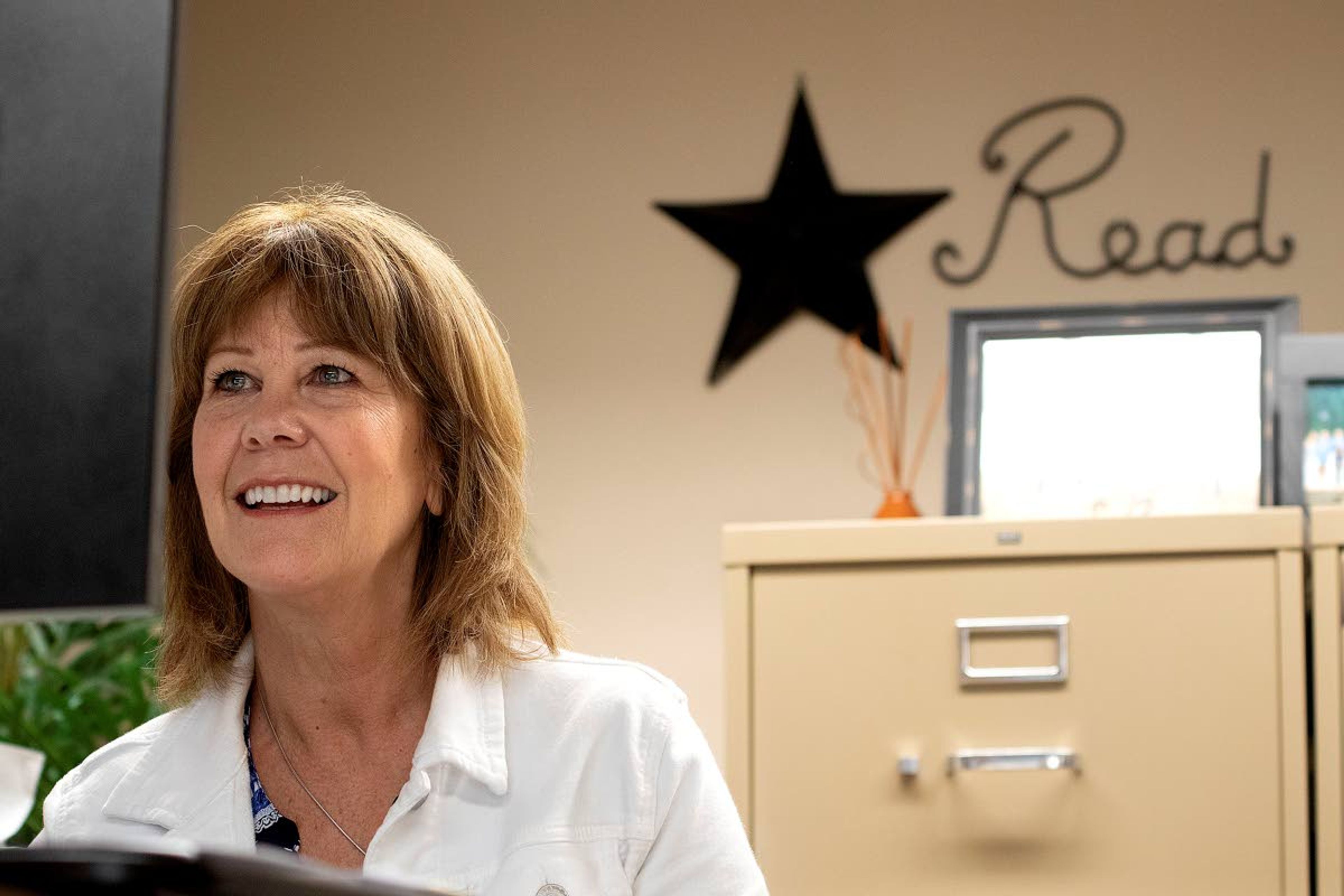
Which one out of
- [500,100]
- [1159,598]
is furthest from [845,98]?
[1159,598]

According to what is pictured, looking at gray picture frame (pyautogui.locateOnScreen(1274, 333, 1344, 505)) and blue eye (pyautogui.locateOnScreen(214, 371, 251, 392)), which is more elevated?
gray picture frame (pyautogui.locateOnScreen(1274, 333, 1344, 505))

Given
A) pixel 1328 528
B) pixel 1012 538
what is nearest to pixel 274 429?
pixel 1012 538

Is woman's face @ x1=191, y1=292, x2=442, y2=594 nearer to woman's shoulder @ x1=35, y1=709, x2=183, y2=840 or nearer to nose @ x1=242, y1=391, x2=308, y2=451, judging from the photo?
nose @ x1=242, y1=391, x2=308, y2=451

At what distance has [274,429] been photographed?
1208 millimetres

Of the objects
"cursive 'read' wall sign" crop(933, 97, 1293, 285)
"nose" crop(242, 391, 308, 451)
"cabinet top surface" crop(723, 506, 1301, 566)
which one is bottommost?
"cabinet top surface" crop(723, 506, 1301, 566)

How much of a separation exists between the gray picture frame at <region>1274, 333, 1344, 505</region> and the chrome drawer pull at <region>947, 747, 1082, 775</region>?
45 centimetres

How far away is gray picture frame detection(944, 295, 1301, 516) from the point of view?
2182mm

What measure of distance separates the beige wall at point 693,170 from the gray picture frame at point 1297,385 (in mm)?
632

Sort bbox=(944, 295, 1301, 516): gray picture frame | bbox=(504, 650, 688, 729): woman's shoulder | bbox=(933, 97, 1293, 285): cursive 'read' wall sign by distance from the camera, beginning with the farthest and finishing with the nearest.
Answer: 1. bbox=(933, 97, 1293, 285): cursive 'read' wall sign
2. bbox=(944, 295, 1301, 516): gray picture frame
3. bbox=(504, 650, 688, 729): woman's shoulder

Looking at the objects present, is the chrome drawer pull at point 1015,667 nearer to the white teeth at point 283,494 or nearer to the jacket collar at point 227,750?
the jacket collar at point 227,750

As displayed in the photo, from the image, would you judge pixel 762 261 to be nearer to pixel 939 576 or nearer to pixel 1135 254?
pixel 1135 254

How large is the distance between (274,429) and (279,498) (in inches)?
2.1

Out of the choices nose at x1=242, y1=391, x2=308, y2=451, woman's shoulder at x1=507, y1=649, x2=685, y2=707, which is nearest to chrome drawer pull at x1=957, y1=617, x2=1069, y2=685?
woman's shoulder at x1=507, y1=649, x2=685, y2=707

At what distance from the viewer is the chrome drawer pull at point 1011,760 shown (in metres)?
1.96
